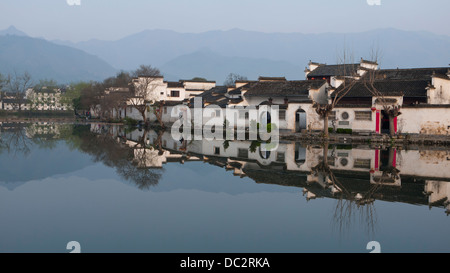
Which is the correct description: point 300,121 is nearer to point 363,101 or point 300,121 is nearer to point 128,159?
point 363,101

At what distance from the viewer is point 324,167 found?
17.2 metres

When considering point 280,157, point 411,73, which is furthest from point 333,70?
point 280,157

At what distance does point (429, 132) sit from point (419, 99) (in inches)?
116

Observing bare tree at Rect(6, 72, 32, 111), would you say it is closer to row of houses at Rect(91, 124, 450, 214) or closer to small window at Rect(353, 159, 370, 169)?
row of houses at Rect(91, 124, 450, 214)

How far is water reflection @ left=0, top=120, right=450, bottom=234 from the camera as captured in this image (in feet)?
38.8

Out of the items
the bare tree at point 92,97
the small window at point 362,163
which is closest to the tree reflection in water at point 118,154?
the small window at point 362,163

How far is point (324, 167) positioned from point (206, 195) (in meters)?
6.39

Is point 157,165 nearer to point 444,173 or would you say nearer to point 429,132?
point 444,173

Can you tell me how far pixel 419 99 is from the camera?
29656mm

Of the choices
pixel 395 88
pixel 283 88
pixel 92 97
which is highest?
pixel 92 97

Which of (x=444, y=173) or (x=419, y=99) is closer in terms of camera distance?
(x=444, y=173)

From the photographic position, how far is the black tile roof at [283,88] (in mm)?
34406
